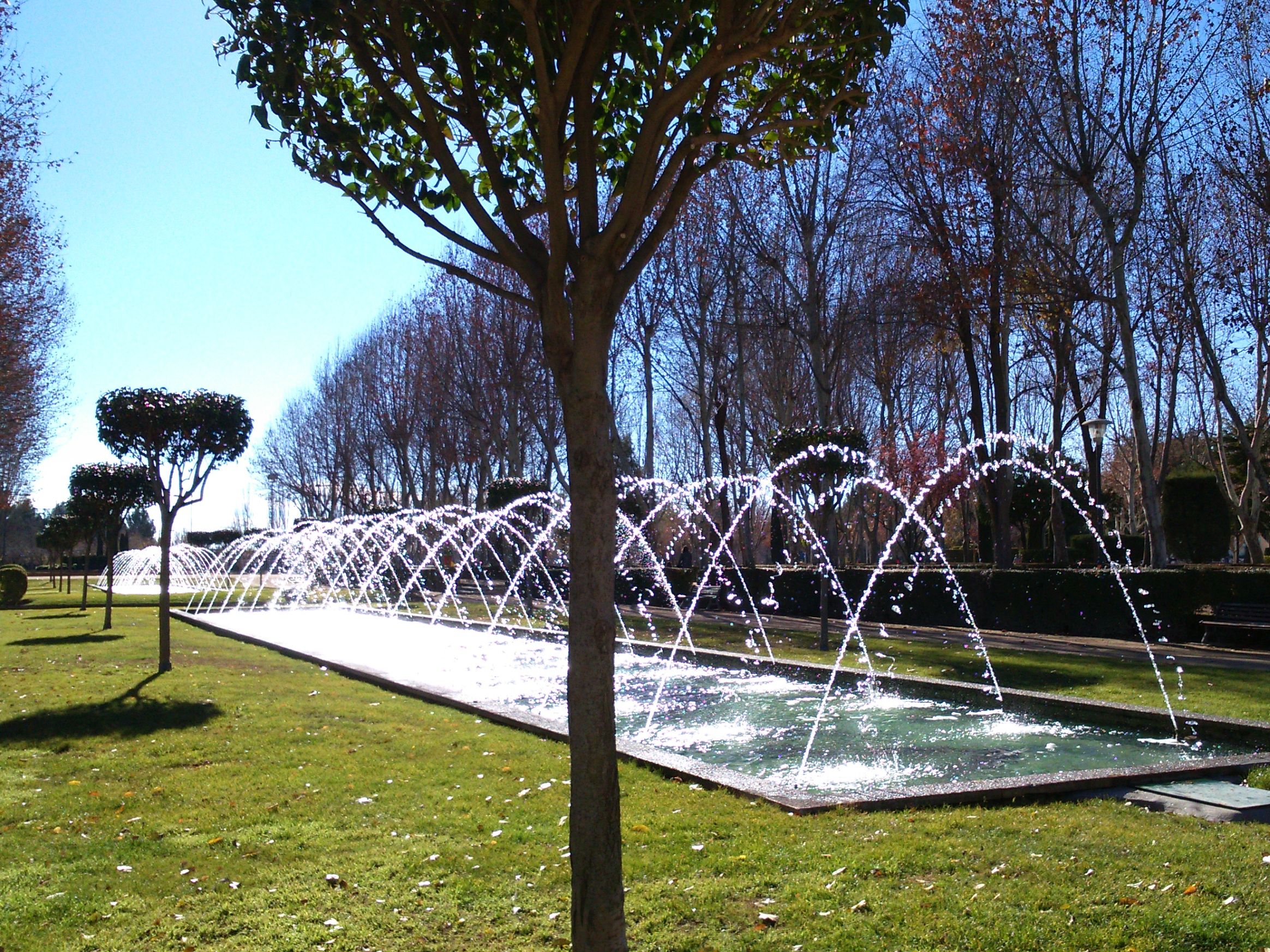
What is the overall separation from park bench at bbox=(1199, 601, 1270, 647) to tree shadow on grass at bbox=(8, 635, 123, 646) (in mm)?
16644

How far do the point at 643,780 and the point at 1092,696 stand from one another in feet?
18.5

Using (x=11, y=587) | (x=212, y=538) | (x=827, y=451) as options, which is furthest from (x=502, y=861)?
(x=212, y=538)

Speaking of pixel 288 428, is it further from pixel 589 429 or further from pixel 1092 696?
pixel 589 429

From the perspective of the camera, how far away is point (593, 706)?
10.3ft

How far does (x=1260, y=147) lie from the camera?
1722cm

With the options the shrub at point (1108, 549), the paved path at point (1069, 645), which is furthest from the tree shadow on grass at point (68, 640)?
the shrub at point (1108, 549)

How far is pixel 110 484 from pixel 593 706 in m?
23.1

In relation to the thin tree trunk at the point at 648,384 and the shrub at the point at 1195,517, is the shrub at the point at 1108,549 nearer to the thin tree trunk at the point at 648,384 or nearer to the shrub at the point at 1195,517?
the shrub at the point at 1195,517

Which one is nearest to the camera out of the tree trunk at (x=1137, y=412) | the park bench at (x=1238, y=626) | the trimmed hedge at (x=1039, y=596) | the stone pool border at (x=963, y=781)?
the stone pool border at (x=963, y=781)

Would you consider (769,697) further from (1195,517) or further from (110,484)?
(1195,517)

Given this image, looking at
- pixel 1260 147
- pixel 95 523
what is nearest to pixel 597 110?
pixel 1260 147

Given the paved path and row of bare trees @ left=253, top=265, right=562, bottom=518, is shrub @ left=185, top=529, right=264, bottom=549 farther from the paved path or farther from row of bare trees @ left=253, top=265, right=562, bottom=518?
the paved path

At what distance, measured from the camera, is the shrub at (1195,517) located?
28.5 metres

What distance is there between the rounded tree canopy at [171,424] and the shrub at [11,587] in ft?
59.0
